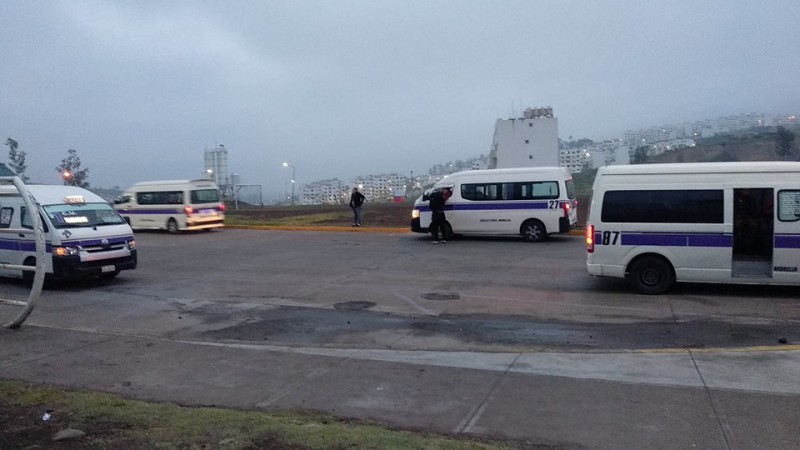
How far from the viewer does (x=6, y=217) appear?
42.3 feet

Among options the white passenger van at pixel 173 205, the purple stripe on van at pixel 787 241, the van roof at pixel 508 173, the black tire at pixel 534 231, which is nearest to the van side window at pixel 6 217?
the van roof at pixel 508 173

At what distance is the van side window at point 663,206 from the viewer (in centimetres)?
1072

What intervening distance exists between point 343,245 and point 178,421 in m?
14.9

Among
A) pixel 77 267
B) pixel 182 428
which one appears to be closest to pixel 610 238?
pixel 182 428

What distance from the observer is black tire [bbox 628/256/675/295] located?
431 inches

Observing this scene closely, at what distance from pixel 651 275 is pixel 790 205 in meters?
2.55

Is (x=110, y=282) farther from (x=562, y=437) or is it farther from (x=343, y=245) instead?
(x=562, y=437)

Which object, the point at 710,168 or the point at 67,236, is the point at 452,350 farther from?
the point at 67,236

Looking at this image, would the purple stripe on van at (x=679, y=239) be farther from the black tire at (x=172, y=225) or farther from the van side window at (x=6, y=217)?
the black tire at (x=172, y=225)

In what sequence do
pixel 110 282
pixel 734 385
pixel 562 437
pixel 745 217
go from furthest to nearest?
pixel 110 282 → pixel 745 217 → pixel 734 385 → pixel 562 437

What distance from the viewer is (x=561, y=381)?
6.25 metres

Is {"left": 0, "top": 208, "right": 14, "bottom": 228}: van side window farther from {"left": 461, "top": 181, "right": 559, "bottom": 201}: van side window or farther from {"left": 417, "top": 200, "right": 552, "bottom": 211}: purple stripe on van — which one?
{"left": 461, "top": 181, "right": 559, "bottom": 201}: van side window

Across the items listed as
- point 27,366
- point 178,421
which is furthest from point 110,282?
point 178,421

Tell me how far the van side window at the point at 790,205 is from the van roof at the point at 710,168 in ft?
1.38
